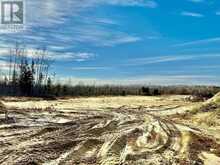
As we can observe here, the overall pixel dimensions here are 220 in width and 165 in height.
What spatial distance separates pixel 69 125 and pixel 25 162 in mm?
11666

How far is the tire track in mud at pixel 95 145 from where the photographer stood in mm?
14344

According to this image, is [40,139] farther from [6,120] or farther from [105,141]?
[6,120]

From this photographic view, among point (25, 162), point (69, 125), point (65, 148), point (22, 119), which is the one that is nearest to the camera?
point (25, 162)

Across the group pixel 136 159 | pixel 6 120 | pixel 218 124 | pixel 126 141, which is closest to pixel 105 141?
pixel 126 141

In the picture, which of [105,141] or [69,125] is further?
[69,125]

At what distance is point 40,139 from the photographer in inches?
734

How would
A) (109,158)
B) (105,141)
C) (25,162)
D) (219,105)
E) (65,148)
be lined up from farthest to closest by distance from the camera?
(219,105) < (105,141) < (65,148) < (109,158) < (25,162)

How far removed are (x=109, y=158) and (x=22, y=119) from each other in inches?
551

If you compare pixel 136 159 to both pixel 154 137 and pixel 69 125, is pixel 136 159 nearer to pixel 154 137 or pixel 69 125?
Answer: pixel 154 137

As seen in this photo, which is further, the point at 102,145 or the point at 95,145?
the point at 95,145

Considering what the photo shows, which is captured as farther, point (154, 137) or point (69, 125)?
point (69, 125)

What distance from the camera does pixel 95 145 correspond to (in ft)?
57.3

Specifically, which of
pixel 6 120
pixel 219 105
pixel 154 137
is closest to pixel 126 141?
pixel 154 137

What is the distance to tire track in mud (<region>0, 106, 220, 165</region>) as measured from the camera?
14344 millimetres
